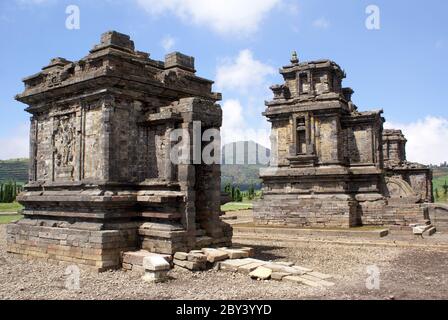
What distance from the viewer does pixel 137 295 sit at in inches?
380

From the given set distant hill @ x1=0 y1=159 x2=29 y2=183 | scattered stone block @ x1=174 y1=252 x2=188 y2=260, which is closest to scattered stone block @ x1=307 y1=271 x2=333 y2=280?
scattered stone block @ x1=174 y1=252 x2=188 y2=260

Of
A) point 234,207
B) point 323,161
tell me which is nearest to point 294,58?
point 323,161

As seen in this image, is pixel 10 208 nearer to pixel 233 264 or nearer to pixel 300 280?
pixel 233 264

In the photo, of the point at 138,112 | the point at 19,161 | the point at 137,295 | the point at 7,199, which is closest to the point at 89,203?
the point at 138,112

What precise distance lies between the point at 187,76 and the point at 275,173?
12.3 meters

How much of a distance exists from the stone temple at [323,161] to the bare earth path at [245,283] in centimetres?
896

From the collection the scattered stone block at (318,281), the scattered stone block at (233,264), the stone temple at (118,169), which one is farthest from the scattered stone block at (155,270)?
the scattered stone block at (318,281)

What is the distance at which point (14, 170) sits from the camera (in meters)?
178

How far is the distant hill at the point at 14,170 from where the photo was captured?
16712 cm

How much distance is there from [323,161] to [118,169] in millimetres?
14951

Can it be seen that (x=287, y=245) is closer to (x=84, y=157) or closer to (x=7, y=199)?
(x=84, y=157)
